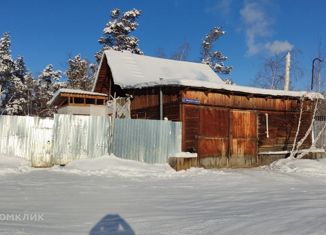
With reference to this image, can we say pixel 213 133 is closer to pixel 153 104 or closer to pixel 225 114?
pixel 225 114

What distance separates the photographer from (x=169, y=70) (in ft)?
87.0

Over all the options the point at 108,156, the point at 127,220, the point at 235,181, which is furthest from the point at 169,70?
the point at 127,220

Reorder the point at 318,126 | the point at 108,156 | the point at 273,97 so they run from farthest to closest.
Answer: the point at 318,126 → the point at 273,97 → the point at 108,156

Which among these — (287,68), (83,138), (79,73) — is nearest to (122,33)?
(79,73)

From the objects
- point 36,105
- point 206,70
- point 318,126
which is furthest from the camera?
point 36,105

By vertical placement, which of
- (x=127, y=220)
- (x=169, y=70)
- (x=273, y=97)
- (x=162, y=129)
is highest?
(x=169, y=70)

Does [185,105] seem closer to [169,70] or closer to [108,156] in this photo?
[108,156]

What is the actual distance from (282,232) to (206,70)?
23.4 metres

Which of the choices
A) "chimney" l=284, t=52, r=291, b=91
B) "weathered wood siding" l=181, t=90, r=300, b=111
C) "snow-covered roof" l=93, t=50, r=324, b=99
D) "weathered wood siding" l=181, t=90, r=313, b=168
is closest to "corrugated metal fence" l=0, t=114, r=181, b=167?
"weathered wood siding" l=181, t=90, r=313, b=168

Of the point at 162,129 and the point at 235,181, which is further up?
the point at 162,129

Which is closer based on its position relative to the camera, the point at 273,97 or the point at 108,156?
the point at 108,156

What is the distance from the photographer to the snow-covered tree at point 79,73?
44.1m

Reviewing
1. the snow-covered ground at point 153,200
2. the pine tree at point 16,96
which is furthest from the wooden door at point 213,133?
the pine tree at point 16,96

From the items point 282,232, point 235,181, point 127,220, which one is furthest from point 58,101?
point 282,232
